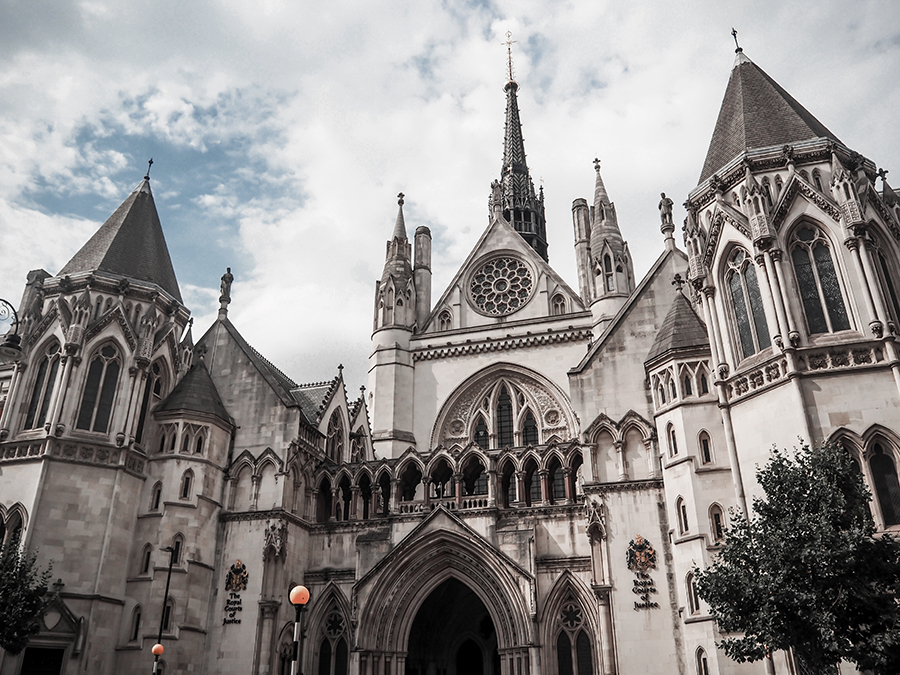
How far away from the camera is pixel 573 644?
77.7 feet

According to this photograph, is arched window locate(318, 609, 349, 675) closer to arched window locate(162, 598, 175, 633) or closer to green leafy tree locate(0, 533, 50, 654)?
arched window locate(162, 598, 175, 633)

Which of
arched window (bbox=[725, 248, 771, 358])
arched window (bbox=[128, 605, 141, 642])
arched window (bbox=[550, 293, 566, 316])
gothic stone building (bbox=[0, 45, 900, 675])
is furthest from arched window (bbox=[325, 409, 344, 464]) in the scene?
arched window (bbox=[725, 248, 771, 358])

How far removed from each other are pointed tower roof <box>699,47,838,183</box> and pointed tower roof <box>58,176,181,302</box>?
2116cm

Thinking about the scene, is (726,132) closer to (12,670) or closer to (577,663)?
(577,663)

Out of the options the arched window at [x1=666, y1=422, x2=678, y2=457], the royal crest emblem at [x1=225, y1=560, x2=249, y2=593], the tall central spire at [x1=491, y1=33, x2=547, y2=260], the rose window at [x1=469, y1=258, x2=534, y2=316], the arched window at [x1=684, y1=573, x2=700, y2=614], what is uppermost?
the tall central spire at [x1=491, y1=33, x2=547, y2=260]

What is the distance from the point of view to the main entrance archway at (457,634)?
29531 millimetres

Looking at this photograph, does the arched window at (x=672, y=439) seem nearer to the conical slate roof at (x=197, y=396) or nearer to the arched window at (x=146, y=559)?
the conical slate roof at (x=197, y=396)

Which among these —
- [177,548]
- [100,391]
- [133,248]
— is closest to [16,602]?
[177,548]

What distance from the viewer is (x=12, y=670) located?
71.8 feet

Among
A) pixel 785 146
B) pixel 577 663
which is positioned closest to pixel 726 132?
pixel 785 146

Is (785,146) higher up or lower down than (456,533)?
higher up

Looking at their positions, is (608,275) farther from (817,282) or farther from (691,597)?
(691,597)

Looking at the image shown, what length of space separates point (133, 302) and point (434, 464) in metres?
13.1

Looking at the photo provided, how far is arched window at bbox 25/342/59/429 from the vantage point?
1016 inches
